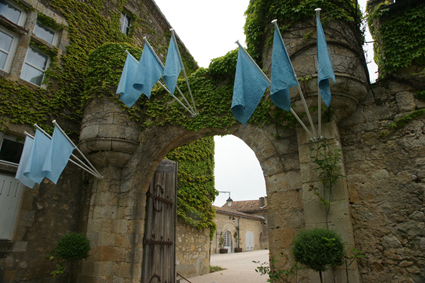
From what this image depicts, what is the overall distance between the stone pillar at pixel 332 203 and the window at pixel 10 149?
197 inches

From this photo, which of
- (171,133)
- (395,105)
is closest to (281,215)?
(395,105)

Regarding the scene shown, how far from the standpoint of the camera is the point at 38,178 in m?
4.24

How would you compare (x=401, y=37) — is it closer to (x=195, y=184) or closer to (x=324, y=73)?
(x=324, y=73)

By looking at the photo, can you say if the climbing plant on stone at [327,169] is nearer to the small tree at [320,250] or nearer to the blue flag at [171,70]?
the small tree at [320,250]

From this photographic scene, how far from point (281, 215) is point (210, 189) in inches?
202

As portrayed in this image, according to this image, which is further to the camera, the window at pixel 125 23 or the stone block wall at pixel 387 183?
the window at pixel 125 23

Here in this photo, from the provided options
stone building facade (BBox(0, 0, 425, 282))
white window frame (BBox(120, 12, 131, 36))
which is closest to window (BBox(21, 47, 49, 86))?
stone building facade (BBox(0, 0, 425, 282))

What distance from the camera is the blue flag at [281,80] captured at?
3.01 metres

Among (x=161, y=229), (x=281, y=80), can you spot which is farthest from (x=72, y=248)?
(x=281, y=80)

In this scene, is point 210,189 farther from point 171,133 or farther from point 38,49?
point 38,49

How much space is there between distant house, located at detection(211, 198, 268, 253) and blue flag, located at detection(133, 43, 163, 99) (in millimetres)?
15389

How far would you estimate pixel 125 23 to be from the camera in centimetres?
829

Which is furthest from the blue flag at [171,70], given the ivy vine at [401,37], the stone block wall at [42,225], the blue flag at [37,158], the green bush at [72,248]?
the stone block wall at [42,225]

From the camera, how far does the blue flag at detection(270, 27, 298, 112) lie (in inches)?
118
